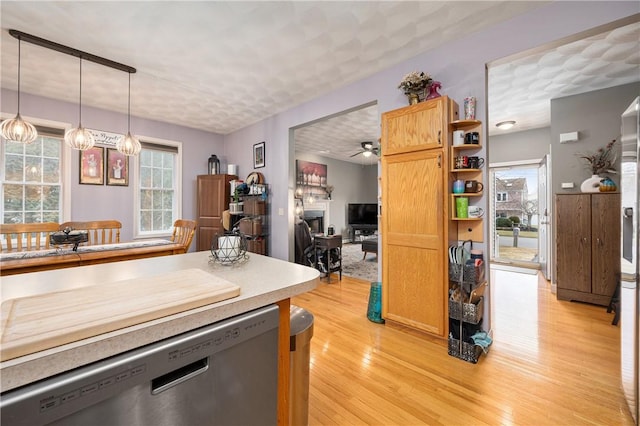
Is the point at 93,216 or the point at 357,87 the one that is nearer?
the point at 357,87

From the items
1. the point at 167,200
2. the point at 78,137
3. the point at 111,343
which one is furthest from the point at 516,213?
the point at 78,137

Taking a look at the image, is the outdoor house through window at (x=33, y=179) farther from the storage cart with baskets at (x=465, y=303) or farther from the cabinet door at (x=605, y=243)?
the cabinet door at (x=605, y=243)

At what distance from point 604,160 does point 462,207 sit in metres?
2.58

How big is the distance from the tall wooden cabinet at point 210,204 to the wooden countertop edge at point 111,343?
402 centimetres

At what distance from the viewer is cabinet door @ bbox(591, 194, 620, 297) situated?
2967 millimetres

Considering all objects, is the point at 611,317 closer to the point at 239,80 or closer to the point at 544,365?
the point at 544,365

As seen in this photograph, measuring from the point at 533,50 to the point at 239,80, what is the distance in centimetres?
284

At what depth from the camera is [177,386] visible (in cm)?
71

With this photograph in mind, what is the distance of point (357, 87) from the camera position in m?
3.13

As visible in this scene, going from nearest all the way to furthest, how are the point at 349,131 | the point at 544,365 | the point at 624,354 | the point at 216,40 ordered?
the point at 624,354 < the point at 544,365 < the point at 216,40 < the point at 349,131

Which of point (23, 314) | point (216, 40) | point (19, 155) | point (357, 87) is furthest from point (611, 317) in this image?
point (19, 155)

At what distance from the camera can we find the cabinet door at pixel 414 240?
7.18 ft

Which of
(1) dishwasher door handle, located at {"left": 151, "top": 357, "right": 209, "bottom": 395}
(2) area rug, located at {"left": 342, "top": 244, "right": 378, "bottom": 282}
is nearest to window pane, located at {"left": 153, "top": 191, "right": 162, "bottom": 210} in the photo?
(2) area rug, located at {"left": 342, "top": 244, "right": 378, "bottom": 282}

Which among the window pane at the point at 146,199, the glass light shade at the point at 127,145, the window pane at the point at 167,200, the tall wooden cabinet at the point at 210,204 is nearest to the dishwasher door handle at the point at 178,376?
the glass light shade at the point at 127,145
